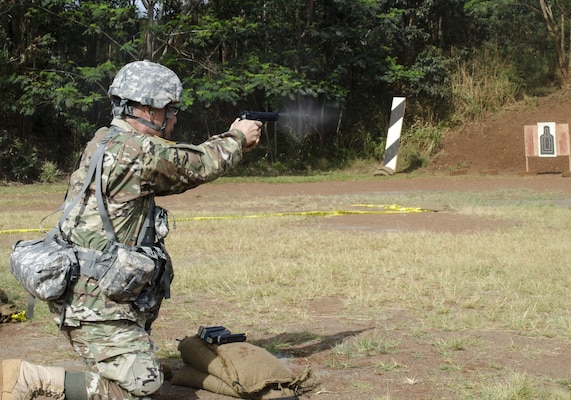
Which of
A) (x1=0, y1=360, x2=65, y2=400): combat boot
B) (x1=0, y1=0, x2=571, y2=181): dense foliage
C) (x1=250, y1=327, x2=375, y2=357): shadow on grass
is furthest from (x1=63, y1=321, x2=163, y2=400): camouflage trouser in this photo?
(x1=0, y1=0, x2=571, y2=181): dense foliage

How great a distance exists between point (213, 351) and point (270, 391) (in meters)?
0.44

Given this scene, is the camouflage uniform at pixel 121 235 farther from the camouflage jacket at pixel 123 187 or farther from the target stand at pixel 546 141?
the target stand at pixel 546 141

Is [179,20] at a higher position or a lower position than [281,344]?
higher

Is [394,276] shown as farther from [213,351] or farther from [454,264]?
[213,351]

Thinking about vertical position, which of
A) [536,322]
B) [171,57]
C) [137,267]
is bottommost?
[536,322]

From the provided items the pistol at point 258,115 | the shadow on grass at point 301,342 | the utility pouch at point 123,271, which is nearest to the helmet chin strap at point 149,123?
the pistol at point 258,115

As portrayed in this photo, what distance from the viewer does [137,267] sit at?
13.0ft

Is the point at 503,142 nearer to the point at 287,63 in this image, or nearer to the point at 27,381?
the point at 287,63

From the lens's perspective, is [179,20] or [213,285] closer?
[213,285]

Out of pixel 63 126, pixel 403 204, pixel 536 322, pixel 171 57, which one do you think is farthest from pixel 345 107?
pixel 536 322

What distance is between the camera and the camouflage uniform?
3.95m

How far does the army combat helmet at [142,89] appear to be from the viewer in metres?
4.18

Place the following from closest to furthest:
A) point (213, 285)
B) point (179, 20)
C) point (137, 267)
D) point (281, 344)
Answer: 1. point (137, 267)
2. point (281, 344)
3. point (213, 285)
4. point (179, 20)

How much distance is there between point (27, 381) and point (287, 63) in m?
21.9
